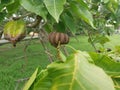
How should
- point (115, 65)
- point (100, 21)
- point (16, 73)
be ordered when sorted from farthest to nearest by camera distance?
point (16, 73)
point (100, 21)
point (115, 65)

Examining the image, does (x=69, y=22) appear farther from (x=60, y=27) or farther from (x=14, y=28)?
(x=14, y=28)

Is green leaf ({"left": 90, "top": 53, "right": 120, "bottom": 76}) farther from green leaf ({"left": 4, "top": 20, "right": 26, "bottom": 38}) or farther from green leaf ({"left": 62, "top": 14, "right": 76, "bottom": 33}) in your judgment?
green leaf ({"left": 62, "top": 14, "right": 76, "bottom": 33})

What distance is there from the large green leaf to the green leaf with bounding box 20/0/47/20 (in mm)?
390

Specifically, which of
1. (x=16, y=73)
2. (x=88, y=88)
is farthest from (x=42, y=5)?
(x=16, y=73)

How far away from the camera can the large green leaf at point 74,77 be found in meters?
0.52

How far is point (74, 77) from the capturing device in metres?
0.54

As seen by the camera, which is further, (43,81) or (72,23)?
(72,23)

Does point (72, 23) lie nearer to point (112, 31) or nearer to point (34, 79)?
point (34, 79)

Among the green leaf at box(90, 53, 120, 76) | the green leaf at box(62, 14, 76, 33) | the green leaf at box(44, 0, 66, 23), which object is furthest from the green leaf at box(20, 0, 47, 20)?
the green leaf at box(90, 53, 120, 76)

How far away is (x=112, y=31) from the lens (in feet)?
8.27

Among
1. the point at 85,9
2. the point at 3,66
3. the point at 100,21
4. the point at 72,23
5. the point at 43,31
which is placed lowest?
the point at 3,66

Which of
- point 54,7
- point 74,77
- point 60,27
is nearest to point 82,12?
point 54,7

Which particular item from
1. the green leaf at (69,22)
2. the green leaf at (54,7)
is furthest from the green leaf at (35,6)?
the green leaf at (69,22)

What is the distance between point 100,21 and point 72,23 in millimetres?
1048
